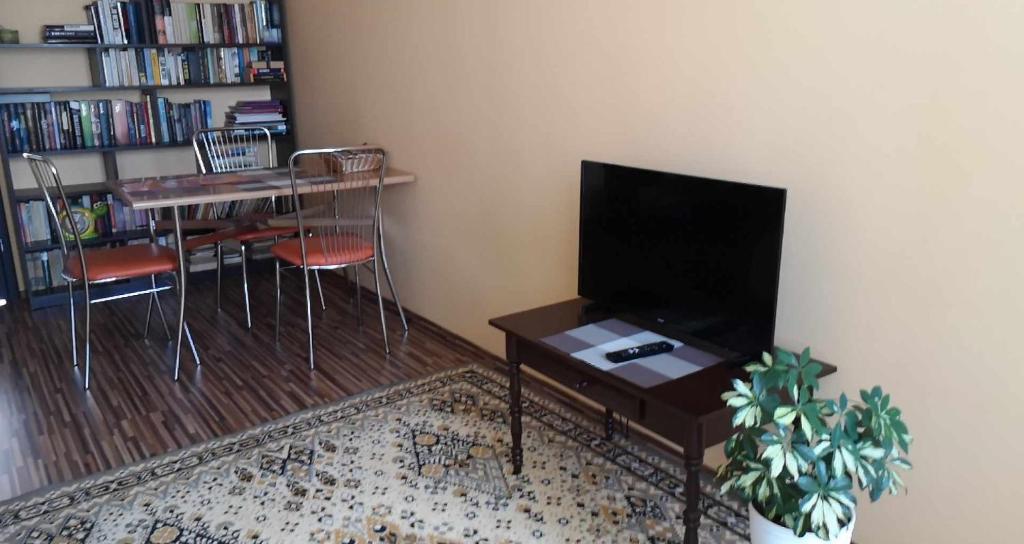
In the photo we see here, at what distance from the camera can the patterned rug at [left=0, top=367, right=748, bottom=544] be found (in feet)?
7.50

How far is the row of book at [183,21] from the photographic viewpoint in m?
4.45

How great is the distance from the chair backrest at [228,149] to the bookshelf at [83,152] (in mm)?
220

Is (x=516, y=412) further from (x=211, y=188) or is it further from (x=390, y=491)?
(x=211, y=188)

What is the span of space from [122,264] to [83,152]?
4.69ft

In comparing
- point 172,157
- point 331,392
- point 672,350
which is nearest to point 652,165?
point 672,350

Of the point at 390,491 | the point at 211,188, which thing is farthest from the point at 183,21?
the point at 390,491

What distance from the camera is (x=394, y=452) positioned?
273cm

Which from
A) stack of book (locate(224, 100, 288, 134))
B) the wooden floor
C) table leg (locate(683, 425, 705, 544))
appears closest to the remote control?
table leg (locate(683, 425, 705, 544))

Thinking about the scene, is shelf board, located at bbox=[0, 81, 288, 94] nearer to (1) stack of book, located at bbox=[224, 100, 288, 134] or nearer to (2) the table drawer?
(1) stack of book, located at bbox=[224, 100, 288, 134]

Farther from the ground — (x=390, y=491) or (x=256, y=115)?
(x=256, y=115)

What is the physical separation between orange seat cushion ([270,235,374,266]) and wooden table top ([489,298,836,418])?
4.41 ft

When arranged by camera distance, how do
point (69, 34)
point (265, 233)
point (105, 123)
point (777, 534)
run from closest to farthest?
1. point (777, 534)
2. point (265, 233)
3. point (69, 34)
4. point (105, 123)

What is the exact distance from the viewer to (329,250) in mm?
3615

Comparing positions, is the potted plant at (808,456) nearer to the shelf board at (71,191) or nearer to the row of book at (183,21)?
the shelf board at (71,191)
